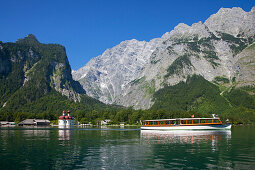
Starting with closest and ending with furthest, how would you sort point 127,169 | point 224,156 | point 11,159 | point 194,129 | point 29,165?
1. point 127,169
2. point 29,165
3. point 11,159
4. point 224,156
5. point 194,129

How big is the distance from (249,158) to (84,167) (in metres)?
30.4

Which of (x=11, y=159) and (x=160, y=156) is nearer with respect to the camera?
(x=11, y=159)

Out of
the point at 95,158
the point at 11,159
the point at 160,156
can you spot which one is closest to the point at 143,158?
the point at 160,156

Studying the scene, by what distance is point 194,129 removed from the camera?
15312 cm

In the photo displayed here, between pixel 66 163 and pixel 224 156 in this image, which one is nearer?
pixel 66 163

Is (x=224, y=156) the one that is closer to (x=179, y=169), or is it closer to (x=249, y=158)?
(x=249, y=158)

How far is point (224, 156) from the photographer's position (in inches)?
2013

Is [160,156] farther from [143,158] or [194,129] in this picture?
[194,129]

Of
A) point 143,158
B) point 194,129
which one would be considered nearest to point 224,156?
point 143,158

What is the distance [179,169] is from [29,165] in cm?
→ 2365

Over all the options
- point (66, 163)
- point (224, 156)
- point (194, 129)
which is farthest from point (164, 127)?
point (66, 163)

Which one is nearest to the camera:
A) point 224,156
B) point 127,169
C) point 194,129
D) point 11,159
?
point 127,169

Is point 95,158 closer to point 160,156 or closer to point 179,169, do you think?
point 160,156

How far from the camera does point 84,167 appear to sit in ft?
133
